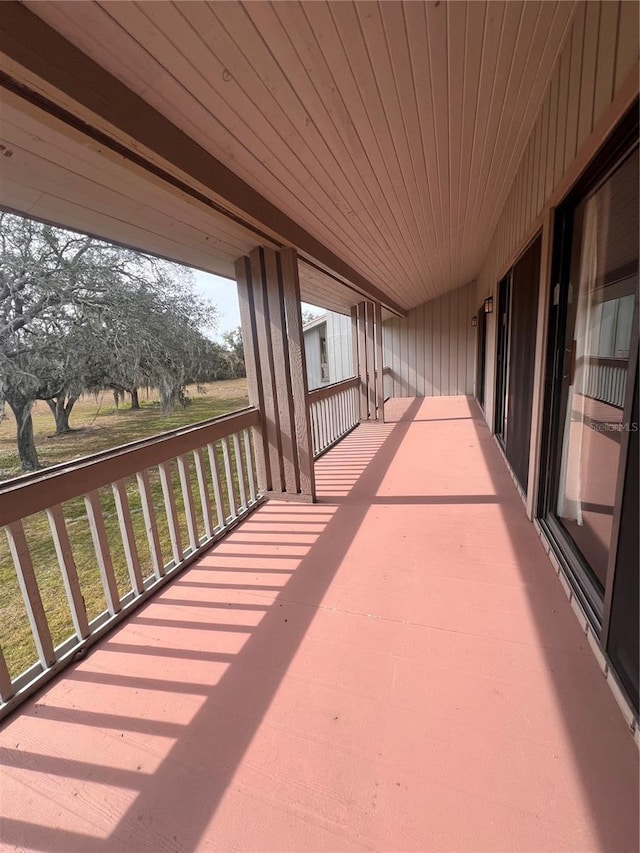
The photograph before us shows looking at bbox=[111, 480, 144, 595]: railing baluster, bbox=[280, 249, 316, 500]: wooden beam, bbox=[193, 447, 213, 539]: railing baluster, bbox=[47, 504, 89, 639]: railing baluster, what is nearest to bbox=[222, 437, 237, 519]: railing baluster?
bbox=[193, 447, 213, 539]: railing baluster

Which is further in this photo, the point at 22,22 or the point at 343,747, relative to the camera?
the point at 343,747

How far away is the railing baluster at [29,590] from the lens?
1.40m

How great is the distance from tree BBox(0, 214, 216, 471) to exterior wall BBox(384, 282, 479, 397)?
591 centimetres

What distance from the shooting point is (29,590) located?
1450 mm

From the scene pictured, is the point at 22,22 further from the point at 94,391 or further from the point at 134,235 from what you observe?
the point at 94,391

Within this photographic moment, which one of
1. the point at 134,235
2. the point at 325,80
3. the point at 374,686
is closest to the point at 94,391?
the point at 134,235

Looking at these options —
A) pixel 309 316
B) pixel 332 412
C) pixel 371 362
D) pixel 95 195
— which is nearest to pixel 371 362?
pixel 371 362

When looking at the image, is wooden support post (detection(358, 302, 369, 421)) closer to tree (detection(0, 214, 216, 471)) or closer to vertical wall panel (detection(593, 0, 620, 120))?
tree (detection(0, 214, 216, 471))

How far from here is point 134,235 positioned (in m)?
2.11

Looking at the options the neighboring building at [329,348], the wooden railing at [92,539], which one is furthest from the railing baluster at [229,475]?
the neighboring building at [329,348]

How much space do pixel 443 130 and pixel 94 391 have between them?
3.44 metres

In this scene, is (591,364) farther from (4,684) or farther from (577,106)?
(4,684)

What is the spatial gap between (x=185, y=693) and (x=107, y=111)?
2123 millimetres

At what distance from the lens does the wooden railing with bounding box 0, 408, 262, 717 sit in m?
1.43
